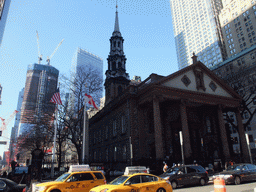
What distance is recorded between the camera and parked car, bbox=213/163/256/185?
14.2m

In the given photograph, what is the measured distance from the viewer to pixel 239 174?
1441 cm

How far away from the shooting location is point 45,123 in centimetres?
2945

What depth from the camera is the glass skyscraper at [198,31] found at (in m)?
103

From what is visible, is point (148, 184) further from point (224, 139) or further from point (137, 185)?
point (224, 139)

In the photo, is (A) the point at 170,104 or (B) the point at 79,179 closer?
(B) the point at 79,179

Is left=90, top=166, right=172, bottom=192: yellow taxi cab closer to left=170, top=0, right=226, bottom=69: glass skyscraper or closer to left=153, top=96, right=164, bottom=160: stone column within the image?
left=153, top=96, right=164, bottom=160: stone column

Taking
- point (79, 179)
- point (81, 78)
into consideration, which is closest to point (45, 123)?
point (81, 78)

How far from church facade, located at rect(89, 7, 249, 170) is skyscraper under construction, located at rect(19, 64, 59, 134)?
10.5 meters

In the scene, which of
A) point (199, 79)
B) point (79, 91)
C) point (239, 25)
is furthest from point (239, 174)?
point (239, 25)

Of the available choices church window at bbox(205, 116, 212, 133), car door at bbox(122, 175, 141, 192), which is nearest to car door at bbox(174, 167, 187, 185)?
car door at bbox(122, 175, 141, 192)

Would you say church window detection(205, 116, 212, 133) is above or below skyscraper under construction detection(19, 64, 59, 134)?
below

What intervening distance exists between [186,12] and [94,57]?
223ft

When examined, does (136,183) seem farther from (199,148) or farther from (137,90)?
(199,148)

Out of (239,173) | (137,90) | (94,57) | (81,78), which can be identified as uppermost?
(94,57)
